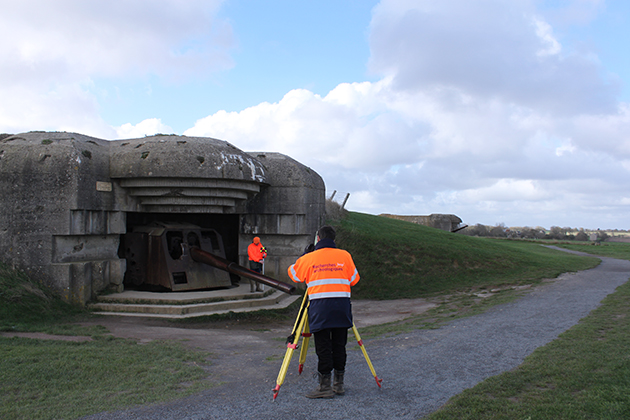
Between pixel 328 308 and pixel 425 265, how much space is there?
11.1 m

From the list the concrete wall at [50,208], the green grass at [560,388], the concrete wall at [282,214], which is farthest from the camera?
the concrete wall at [282,214]

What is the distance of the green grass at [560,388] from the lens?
3.31m

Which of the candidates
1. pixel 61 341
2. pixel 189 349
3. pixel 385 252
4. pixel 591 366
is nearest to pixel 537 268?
pixel 385 252

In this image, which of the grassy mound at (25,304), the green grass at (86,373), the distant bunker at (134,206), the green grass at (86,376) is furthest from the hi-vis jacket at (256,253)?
the green grass at (86,376)

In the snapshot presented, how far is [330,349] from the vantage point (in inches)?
157

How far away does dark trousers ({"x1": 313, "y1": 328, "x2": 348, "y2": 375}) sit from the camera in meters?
3.94

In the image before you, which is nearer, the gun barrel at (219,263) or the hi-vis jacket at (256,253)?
the gun barrel at (219,263)

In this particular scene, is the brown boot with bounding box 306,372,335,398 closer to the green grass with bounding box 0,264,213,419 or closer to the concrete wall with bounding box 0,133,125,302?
the green grass with bounding box 0,264,213,419

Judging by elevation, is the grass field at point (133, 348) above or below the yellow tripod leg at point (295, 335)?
below

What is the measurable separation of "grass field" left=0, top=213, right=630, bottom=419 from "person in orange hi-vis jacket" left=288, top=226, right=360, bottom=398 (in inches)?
41.0

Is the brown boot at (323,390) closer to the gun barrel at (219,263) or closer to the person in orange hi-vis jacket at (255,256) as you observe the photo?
the gun barrel at (219,263)

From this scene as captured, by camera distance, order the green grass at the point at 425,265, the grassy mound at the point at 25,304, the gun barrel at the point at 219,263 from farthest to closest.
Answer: the green grass at the point at 425,265, the gun barrel at the point at 219,263, the grassy mound at the point at 25,304

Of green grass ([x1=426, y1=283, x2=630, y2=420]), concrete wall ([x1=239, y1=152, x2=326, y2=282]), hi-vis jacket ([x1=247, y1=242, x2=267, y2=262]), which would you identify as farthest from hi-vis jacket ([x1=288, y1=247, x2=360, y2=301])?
concrete wall ([x1=239, y1=152, x2=326, y2=282])

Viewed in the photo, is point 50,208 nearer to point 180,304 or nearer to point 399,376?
point 180,304
